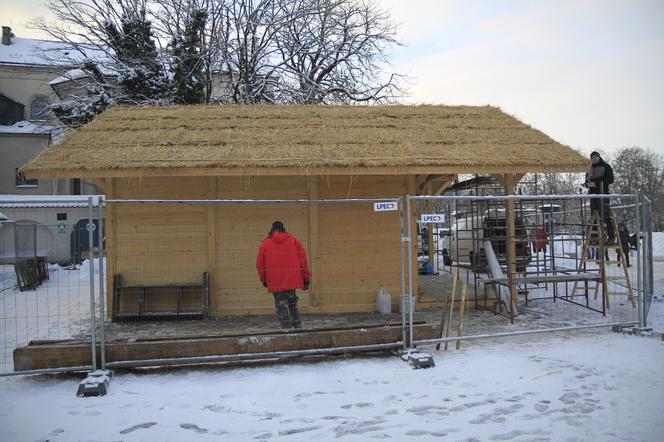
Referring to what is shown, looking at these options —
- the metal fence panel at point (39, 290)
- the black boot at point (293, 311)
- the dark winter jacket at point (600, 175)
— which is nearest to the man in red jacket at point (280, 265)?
the black boot at point (293, 311)

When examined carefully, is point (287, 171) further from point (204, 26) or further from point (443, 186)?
point (204, 26)

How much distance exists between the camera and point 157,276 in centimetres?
1054

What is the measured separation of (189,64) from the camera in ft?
86.1

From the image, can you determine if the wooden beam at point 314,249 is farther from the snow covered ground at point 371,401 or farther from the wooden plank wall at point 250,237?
the snow covered ground at point 371,401

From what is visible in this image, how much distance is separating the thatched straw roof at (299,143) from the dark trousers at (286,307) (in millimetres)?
2298

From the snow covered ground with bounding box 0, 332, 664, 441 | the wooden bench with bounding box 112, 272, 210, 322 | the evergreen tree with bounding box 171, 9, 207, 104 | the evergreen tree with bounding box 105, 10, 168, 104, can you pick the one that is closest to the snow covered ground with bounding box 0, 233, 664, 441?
the snow covered ground with bounding box 0, 332, 664, 441

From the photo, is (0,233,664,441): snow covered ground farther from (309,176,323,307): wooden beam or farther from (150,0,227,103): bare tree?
(150,0,227,103): bare tree

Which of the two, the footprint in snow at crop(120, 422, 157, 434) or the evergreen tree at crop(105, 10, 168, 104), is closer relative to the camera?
the footprint in snow at crop(120, 422, 157, 434)

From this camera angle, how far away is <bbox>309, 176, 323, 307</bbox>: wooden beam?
35.1 ft

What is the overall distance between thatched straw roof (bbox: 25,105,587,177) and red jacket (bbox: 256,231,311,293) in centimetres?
168

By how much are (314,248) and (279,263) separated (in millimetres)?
2583

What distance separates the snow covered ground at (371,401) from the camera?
4906 millimetres

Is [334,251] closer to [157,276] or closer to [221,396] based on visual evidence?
[157,276]

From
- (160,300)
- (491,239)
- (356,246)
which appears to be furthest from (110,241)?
(491,239)
